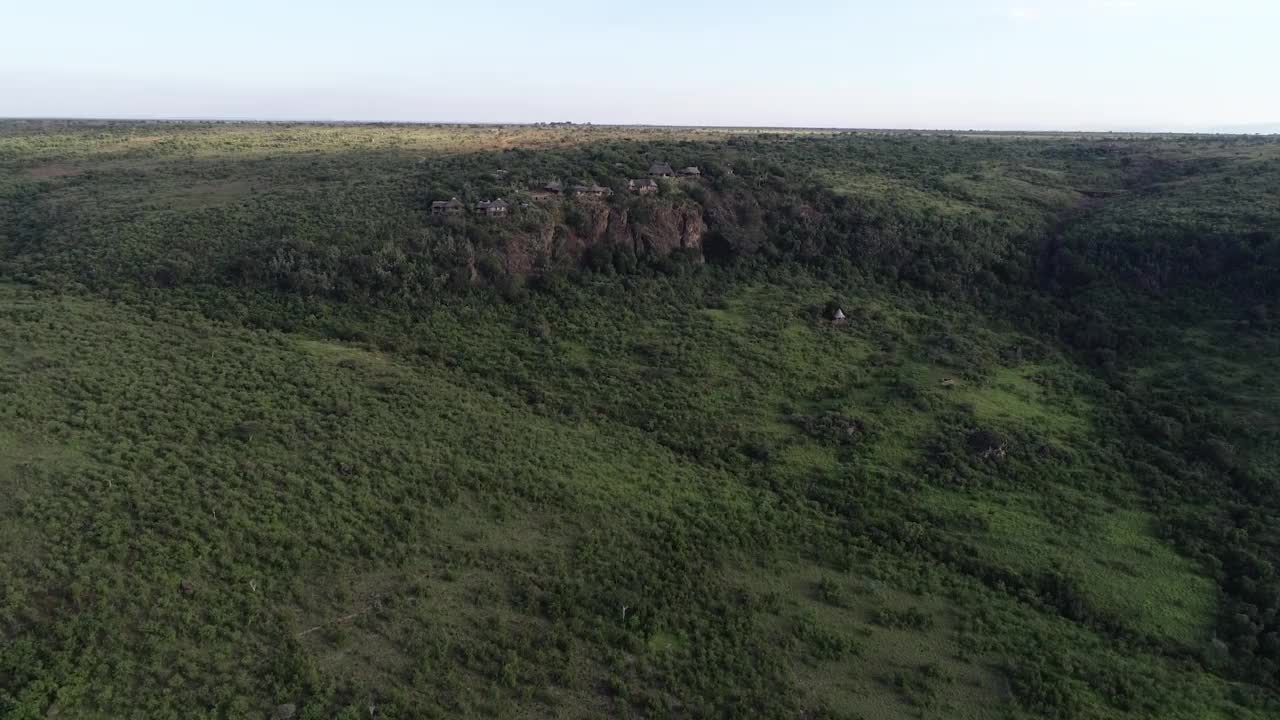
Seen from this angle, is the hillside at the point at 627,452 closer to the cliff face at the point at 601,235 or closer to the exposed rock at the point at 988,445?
the exposed rock at the point at 988,445

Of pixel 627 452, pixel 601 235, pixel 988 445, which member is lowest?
pixel 627 452

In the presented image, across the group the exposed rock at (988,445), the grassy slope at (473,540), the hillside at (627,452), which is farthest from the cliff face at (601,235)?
the exposed rock at (988,445)

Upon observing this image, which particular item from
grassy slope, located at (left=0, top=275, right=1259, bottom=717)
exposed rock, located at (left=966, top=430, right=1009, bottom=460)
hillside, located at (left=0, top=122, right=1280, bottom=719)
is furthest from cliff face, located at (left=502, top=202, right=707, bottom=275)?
exposed rock, located at (left=966, top=430, right=1009, bottom=460)

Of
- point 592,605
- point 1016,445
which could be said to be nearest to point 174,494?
point 592,605

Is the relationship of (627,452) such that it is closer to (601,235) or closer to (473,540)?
(473,540)

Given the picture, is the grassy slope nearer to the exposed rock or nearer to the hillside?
the hillside

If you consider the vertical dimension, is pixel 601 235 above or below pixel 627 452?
above

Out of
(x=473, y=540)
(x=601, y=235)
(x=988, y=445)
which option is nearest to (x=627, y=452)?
(x=473, y=540)
